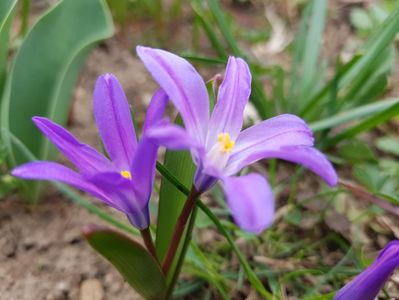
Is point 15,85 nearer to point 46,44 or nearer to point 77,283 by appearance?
point 46,44

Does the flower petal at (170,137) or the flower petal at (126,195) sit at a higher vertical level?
the flower petal at (170,137)

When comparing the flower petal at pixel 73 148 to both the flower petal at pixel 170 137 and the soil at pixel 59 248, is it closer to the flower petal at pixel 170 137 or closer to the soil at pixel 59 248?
the flower petal at pixel 170 137

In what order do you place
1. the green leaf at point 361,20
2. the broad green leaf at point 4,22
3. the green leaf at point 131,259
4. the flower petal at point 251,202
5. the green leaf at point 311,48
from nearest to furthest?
the flower petal at point 251,202 → the green leaf at point 131,259 → the broad green leaf at point 4,22 → the green leaf at point 311,48 → the green leaf at point 361,20

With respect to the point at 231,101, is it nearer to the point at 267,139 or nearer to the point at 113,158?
the point at 267,139

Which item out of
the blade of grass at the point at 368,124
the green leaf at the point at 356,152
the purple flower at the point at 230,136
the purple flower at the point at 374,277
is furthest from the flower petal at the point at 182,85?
the green leaf at the point at 356,152

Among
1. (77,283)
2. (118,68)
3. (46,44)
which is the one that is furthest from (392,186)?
(118,68)

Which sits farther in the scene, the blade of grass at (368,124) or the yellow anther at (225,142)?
the blade of grass at (368,124)

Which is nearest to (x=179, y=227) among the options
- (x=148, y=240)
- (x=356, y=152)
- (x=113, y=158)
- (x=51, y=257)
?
(x=148, y=240)
